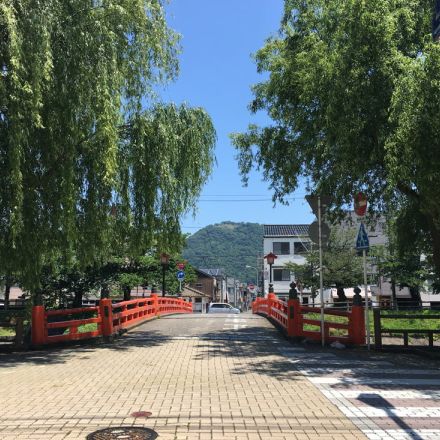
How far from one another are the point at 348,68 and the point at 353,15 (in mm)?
1191

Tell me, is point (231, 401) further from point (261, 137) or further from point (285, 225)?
point (285, 225)

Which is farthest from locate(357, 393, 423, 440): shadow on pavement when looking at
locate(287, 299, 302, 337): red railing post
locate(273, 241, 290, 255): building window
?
locate(273, 241, 290, 255): building window

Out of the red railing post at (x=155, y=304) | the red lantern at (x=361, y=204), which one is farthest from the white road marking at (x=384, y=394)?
the red railing post at (x=155, y=304)

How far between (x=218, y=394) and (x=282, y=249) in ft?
183

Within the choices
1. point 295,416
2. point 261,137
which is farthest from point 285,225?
point 295,416

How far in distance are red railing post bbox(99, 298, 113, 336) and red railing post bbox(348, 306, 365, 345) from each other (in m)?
6.25

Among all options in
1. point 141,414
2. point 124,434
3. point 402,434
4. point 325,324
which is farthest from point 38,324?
point 402,434

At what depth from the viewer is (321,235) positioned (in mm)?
12445

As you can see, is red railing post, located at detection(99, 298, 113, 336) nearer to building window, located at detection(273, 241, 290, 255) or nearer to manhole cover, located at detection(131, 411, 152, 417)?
manhole cover, located at detection(131, 411, 152, 417)

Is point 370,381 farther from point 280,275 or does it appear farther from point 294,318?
point 280,275

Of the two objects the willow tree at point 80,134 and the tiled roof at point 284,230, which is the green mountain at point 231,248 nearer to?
the tiled roof at point 284,230

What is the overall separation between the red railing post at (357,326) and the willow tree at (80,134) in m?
5.28

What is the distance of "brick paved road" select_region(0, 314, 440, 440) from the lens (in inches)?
223

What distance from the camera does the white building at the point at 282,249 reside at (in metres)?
→ 60.7
